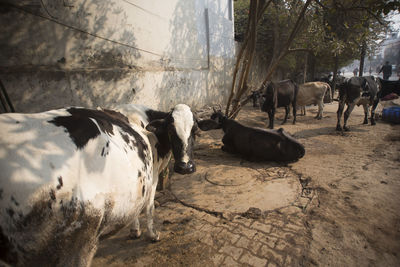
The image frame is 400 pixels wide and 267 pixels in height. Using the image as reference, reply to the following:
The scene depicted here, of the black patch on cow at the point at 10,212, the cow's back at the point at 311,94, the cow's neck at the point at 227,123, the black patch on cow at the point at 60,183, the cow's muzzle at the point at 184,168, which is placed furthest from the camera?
the cow's back at the point at 311,94

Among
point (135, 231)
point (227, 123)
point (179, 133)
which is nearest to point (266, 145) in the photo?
point (227, 123)

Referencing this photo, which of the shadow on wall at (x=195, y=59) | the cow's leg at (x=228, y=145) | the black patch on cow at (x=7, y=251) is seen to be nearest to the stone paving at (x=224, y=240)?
the black patch on cow at (x=7, y=251)

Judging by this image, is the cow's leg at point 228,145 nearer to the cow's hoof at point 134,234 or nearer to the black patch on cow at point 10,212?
the cow's hoof at point 134,234

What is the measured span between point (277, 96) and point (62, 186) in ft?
29.0

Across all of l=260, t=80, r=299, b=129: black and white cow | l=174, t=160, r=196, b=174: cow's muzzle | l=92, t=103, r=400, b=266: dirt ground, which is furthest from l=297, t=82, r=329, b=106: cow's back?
l=174, t=160, r=196, b=174: cow's muzzle

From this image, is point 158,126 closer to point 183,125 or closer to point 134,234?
point 183,125

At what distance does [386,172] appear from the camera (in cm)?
452

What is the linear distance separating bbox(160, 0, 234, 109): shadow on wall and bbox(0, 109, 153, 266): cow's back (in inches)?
216

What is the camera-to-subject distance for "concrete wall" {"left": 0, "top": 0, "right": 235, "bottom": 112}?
12.7 ft

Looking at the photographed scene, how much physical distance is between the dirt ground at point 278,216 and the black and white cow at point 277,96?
3.14 m

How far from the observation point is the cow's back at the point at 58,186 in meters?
1.31

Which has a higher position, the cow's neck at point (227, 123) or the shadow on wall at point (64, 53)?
the shadow on wall at point (64, 53)

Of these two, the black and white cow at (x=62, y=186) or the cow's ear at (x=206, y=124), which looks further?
the cow's ear at (x=206, y=124)

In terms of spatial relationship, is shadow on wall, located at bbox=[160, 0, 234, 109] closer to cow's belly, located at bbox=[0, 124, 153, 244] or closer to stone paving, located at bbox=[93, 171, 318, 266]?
stone paving, located at bbox=[93, 171, 318, 266]
